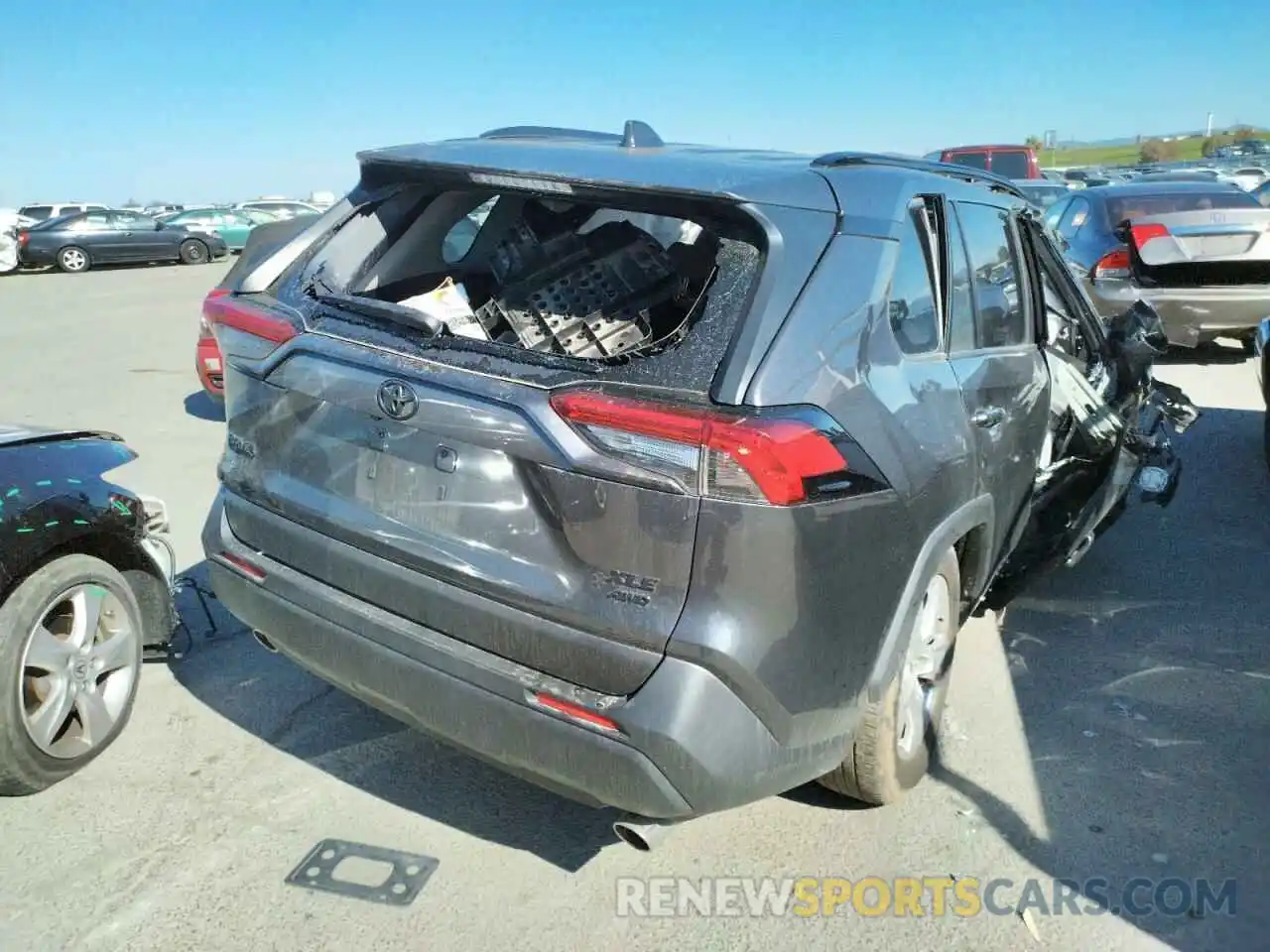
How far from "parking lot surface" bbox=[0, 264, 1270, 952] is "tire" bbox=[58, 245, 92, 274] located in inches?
946

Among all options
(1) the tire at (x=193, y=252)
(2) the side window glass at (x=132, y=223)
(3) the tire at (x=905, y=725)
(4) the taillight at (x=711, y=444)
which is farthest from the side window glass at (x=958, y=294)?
(1) the tire at (x=193, y=252)

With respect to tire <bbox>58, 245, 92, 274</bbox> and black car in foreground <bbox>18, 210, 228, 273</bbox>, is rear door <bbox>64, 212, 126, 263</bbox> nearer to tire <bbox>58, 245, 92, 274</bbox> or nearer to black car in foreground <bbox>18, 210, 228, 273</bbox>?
black car in foreground <bbox>18, 210, 228, 273</bbox>

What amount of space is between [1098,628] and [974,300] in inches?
72.0

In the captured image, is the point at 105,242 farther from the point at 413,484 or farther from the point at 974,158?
the point at 413,484

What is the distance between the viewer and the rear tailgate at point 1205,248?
9.01 metres

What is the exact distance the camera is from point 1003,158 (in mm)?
20828

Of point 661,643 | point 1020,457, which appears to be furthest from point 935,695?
point 661,643

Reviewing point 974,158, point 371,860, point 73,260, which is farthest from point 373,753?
point 73,260

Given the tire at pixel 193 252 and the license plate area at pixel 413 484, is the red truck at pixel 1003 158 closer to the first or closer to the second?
the tire at pixel 193 252

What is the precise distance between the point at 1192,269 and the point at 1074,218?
64.7 inches

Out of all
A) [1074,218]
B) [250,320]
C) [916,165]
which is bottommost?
[1074,218]

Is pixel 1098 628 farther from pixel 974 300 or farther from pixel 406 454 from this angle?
pixel 406 454

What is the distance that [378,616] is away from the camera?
2598mm

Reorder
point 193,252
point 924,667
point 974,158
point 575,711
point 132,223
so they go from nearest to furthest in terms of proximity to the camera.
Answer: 1. point 575,711
2. point 924,667
3. point 974,158
4. point 132,223
5. point 193,252
